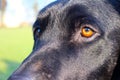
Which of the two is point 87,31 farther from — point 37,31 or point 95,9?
point 37,31

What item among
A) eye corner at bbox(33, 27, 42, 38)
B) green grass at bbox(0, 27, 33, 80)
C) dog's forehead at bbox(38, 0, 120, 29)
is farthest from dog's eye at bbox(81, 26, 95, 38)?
green grass at bbox(0, 27, 33, 80)

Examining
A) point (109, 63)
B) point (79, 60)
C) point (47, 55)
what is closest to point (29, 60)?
point (47, 55)

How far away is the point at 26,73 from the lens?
4496mm

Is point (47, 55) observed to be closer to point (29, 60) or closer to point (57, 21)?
point (29, 60)

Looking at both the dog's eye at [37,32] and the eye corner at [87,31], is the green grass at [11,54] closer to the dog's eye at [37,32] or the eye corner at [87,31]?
the dog's eye at [37,32]

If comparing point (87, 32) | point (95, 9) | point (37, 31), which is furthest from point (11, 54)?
point (87, 32)

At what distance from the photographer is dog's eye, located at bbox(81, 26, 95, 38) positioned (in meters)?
4.86

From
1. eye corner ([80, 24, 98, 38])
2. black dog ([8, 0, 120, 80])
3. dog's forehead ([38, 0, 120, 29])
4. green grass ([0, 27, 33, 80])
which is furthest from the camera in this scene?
green grass ([0, 27, 33, 80])

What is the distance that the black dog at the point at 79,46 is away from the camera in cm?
470

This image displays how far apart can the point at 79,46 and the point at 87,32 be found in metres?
0.21

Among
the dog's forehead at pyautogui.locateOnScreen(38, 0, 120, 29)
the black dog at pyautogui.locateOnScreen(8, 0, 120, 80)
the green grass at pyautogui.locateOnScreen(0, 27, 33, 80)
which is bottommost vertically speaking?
the black dog at pyautogui.locateOnScreen(8, 0, 120, 80)

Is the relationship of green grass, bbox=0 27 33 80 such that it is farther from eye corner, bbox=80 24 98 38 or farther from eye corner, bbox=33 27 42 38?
eye corner, bbox=80 24 98 38

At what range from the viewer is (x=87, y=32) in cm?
491

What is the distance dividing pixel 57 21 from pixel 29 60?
72 centimetres
